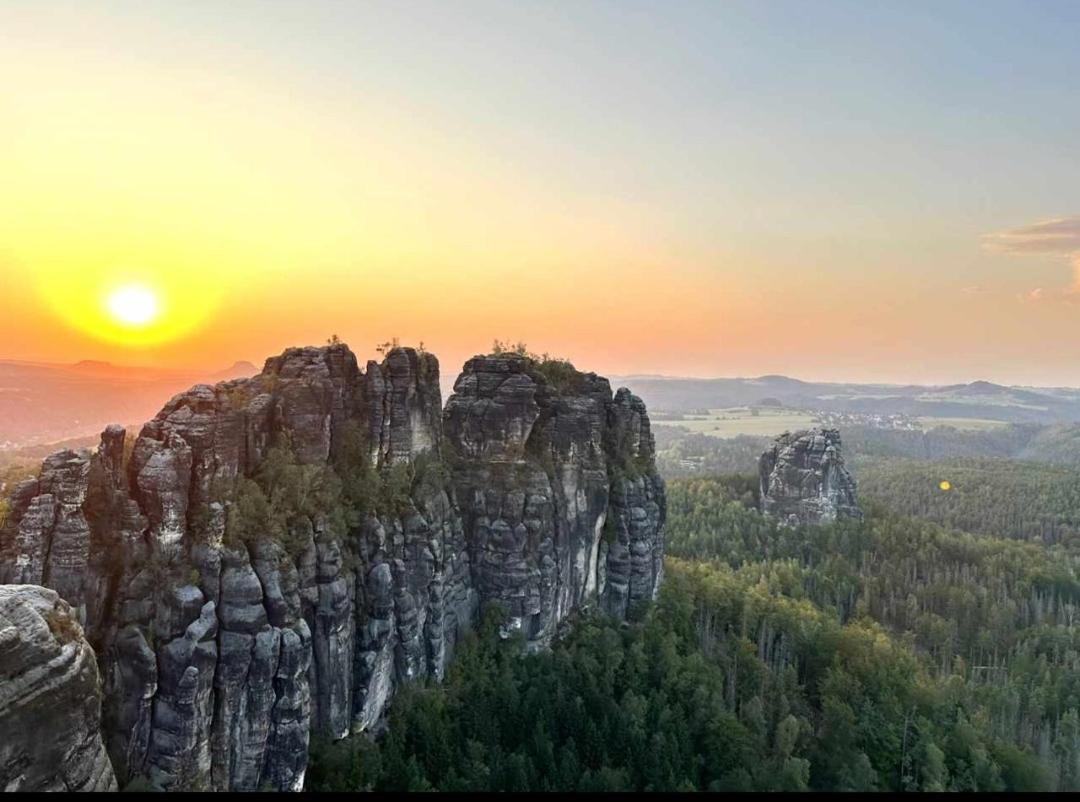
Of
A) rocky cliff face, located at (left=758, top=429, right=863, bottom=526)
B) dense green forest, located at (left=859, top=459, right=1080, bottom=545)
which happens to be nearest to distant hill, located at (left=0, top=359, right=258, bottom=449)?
rocky cliff face, located at (left=758, top=429, right=863, bottom=526)

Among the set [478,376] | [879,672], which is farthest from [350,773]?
[879,672]

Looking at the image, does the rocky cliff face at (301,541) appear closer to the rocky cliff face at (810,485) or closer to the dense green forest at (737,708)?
the dense green forest at (737,708)

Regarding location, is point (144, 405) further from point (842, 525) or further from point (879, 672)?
point (879, 672)

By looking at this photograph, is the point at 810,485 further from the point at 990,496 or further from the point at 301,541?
the point at 301,541

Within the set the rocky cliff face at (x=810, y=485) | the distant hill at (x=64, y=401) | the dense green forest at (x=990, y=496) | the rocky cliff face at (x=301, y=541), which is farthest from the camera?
the distant hill at (x=64, y=401)

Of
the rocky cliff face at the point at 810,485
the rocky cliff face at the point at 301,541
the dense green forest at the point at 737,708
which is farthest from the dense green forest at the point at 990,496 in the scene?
the rocky cliff face at the point at 301,541

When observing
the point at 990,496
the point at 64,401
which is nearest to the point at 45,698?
the point at 990,496
